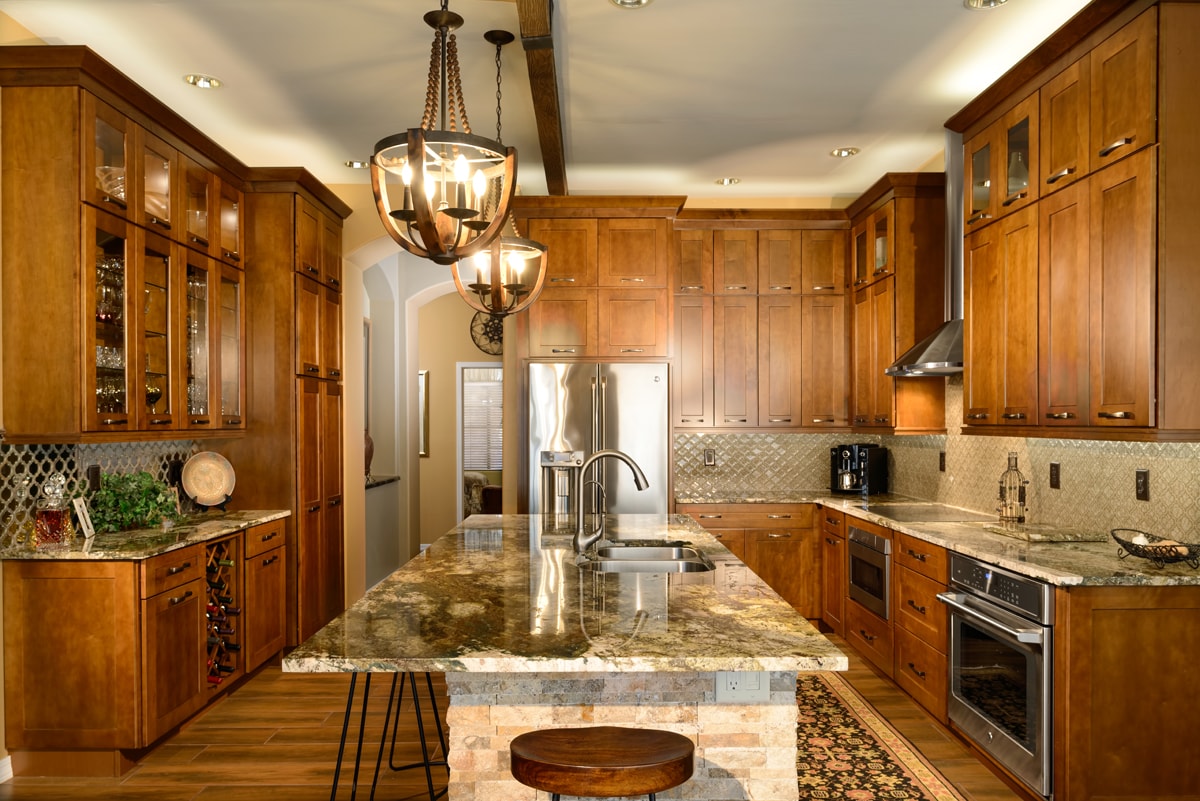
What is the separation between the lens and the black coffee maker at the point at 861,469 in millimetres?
5793

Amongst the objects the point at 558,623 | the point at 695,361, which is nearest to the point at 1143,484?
the point at 558,623

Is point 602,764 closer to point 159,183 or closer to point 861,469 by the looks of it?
point 159,183

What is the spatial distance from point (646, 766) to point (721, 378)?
4.35 metres

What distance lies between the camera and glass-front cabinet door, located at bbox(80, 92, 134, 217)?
3.37 meters

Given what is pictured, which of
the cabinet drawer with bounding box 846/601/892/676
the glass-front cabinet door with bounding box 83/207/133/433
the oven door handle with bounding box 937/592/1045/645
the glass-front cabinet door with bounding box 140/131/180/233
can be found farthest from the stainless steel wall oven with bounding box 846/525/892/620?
the glass-front cabinet door with bounding box 140/131/180/233

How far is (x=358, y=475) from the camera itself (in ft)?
→ 20.5

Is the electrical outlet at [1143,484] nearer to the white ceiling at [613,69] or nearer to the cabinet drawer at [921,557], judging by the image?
the cabinet drawer at [921,557]

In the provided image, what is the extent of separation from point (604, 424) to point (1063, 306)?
2925 millimetres

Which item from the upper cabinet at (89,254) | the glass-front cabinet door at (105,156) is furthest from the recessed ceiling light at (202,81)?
the glass-front cabinet door at (105,156)

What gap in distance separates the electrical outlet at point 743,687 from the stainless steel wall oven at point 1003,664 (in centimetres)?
134

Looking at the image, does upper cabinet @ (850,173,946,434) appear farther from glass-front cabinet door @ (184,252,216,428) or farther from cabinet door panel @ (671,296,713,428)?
glass-front cabinet door @ (184,252,216,428)

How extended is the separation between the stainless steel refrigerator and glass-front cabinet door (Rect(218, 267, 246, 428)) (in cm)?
177

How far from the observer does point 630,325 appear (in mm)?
5633

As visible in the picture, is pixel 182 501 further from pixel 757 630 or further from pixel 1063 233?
pixel 1063 233
